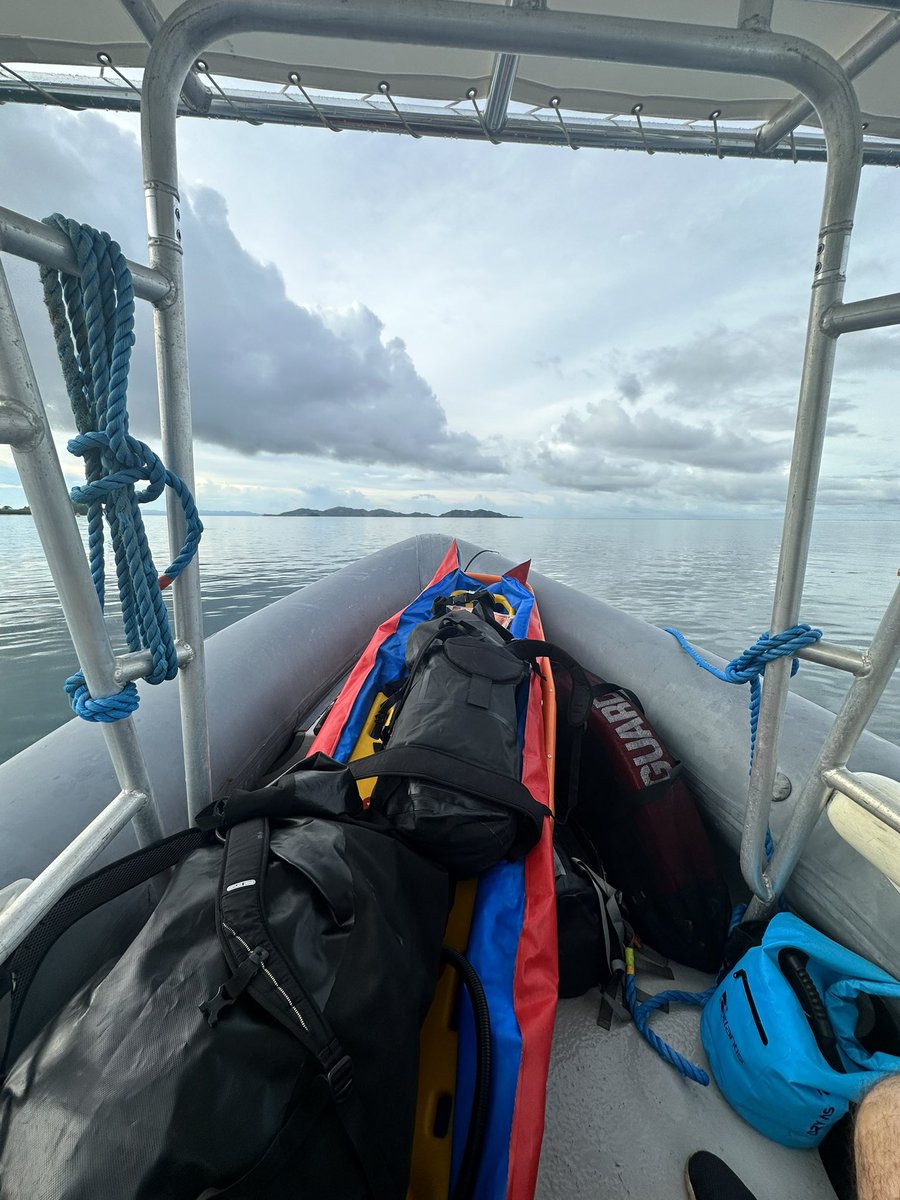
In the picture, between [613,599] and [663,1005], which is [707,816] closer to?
[663,1005]

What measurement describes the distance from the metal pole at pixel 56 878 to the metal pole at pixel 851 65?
5.63 feet

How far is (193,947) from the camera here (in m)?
0.62

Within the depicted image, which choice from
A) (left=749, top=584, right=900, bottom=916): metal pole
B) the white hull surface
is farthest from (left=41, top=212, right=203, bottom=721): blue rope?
(left=749, top=584, right=900, bottom=916): metal pole

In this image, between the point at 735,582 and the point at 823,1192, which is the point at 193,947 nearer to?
the point at 823,1192

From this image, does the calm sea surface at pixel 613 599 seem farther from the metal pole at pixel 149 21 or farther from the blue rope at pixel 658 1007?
the blue rope at pixel 658 1007

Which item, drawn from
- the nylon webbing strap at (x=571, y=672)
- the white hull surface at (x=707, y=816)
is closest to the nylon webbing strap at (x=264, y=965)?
the white hull surface at (x=707, y=816)

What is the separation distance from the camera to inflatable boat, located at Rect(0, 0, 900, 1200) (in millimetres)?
651

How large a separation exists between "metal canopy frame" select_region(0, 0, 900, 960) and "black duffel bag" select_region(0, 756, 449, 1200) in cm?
14

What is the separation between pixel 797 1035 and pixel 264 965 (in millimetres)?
948

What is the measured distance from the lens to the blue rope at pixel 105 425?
56 cm

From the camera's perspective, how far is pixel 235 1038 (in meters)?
0.53

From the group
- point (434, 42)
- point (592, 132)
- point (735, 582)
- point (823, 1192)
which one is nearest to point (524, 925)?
point (823, 1192)

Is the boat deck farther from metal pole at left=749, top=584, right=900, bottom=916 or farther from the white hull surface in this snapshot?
metal pole at left=749, top=584, right=900, bottom=916

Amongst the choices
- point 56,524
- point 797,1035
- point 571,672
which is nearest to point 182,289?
point 56,524
